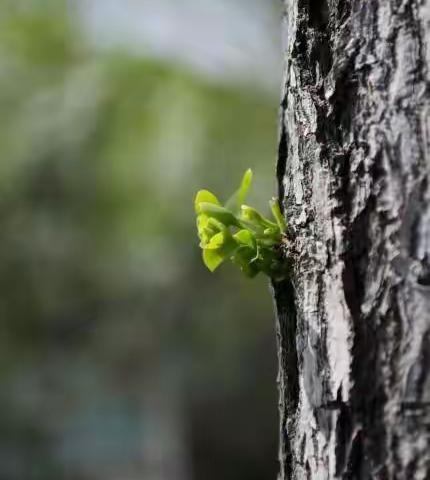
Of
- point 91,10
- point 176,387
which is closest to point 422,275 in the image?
point 91,10

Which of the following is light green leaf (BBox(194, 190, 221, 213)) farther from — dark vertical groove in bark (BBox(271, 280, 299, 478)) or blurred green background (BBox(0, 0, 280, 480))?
blurred green background (BBox(0, 0, 280, 480))

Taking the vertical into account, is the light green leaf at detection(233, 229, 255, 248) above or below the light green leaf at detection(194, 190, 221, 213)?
below

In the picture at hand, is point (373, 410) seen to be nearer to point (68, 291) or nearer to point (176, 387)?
point (68, 291)

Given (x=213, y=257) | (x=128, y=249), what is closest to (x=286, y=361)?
(x=213, y=257)

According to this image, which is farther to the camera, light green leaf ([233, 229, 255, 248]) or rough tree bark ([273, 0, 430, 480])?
light green leaf ([233, 229, 255, 248])

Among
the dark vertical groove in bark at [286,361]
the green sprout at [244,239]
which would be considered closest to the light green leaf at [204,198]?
the green sprout at [244,239]


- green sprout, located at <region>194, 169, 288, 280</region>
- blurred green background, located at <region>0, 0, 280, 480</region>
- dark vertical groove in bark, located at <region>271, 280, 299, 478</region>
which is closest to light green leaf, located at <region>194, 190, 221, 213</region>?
green sprout, located at <region>194, 169, 288, 280</region>

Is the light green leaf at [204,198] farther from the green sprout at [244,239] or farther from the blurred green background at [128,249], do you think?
the blurred green background at [128,249]

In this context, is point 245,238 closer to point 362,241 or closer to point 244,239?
point 244,239
